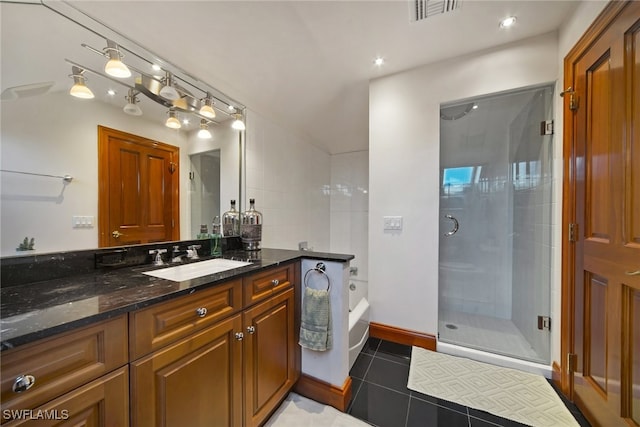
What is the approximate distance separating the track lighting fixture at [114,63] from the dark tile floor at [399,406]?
2.30 meters

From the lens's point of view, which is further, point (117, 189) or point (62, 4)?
point (117, 189)

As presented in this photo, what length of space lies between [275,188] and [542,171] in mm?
2362

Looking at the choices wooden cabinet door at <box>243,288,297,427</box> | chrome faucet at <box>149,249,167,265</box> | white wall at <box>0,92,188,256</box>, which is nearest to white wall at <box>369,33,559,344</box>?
wooden cabinet door at <box>243,288,297,427</box>

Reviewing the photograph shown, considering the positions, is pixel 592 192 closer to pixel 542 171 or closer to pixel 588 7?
pixel 542 171

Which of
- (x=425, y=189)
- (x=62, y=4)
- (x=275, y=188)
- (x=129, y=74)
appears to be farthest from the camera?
(x=275, y=188)

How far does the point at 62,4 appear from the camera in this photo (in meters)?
1.08

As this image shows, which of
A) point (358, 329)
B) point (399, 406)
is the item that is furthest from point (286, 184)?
point (399, 406)

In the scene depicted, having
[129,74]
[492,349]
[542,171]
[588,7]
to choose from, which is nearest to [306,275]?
[129,74]

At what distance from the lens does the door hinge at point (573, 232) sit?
1.42m

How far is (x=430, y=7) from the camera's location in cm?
149

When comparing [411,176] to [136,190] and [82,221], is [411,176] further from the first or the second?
[82,221]

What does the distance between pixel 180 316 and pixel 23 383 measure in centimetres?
37

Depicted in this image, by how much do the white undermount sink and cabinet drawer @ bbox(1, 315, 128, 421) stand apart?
41 centimetres

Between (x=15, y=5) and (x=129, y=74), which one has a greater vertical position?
(x=15, y=5)
